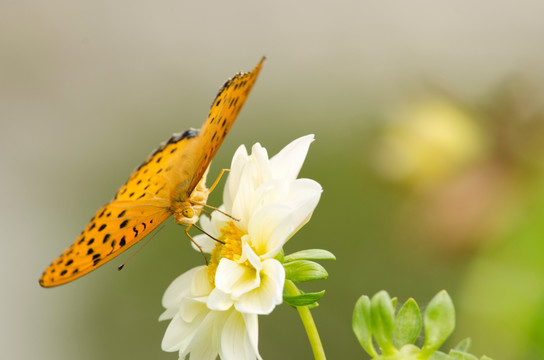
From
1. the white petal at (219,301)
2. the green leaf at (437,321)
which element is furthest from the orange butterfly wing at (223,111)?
the green leaf at (437,321)

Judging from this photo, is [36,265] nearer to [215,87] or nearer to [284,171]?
[215,87]

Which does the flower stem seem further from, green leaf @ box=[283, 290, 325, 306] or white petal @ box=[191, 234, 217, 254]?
white petal @ box=[191, 234, 217, 254]

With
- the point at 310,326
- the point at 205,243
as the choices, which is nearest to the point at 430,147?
the point at 205,243

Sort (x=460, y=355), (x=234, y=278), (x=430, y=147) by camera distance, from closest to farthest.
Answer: (x=460, y=355)
(x=234, y=278)
(x=430, y=147)

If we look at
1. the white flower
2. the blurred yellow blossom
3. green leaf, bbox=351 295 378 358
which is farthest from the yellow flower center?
the blurred yellow blossom

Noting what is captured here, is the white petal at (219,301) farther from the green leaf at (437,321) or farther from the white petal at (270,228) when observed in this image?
the green leaf at (437,321)

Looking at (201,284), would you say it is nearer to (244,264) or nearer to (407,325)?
(244,264)

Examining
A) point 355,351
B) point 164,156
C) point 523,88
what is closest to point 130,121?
point 355,351
